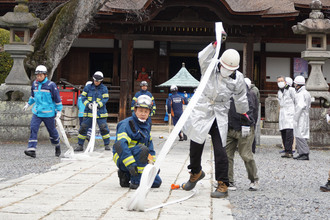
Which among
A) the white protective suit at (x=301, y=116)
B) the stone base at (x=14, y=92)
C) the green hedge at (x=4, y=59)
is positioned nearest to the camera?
the white protective suit at (x=301, y=116)

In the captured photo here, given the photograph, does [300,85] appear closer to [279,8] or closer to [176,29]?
[279,8]

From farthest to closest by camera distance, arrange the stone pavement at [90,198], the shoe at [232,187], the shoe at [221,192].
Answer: the shoe at [232,187] → the shoe at [221,192] → the stone pavement at [90,198]

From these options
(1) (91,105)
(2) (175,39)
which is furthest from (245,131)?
(2) (175,39)

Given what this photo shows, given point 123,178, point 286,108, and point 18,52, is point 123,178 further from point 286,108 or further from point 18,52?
point 18,52

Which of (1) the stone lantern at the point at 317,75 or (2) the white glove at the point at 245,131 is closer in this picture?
(2) the white glove at the point at 245,131

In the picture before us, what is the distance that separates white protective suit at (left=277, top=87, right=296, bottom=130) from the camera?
33.6ft

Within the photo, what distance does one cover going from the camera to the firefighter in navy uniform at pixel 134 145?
5188mm

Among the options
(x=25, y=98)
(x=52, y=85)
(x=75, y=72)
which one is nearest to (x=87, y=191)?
(x=52, y=85)

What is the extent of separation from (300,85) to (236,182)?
159 inches

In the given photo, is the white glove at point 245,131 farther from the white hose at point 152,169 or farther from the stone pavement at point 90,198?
the white hose at point 152,169

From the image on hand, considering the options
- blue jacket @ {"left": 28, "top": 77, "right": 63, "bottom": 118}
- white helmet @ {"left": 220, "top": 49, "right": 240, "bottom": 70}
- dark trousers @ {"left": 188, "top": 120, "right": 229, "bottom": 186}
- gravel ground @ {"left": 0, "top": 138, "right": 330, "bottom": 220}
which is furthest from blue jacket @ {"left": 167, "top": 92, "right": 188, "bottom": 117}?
white helmet @ {"left": 220, "top": 49, "right": 240, "bottom": 70}

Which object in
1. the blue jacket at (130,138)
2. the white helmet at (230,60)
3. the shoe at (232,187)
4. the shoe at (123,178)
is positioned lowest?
the shoe at (232,187)

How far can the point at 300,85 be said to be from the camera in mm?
9609

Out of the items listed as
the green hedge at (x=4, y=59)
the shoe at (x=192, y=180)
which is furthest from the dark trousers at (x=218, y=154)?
the green hedge at (x=4, y=59)
